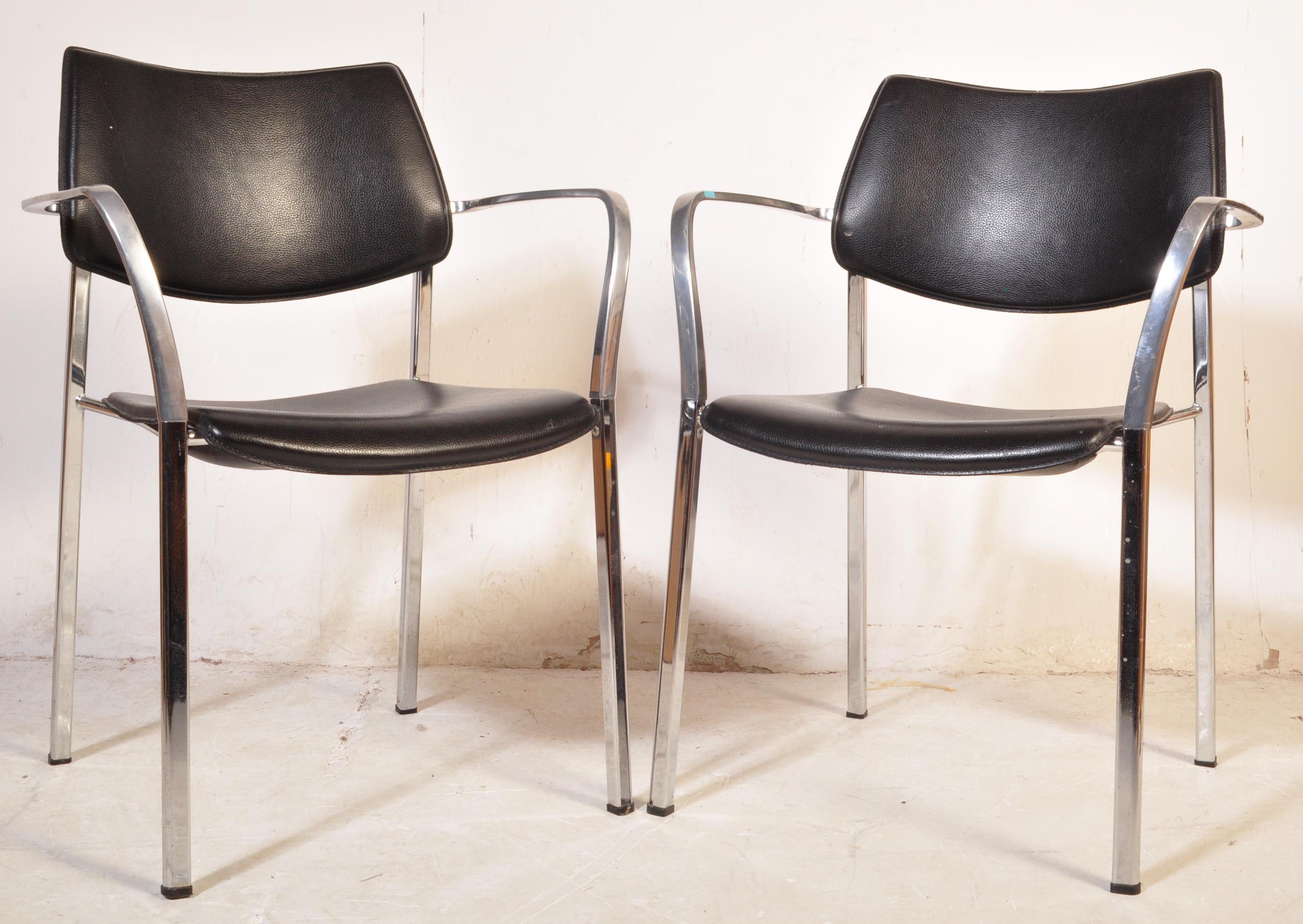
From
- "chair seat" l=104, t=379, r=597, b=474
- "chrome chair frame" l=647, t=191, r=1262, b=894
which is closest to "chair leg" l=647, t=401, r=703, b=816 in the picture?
"chrome chair frame" l=647, t=191, r=1262, b=894

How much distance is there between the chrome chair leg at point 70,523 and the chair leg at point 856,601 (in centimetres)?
95

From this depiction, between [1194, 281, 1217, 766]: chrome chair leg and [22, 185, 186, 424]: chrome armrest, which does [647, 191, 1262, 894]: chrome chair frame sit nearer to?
[1194, 281, 1217, 766]: chrome chair leg

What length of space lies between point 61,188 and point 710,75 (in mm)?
912

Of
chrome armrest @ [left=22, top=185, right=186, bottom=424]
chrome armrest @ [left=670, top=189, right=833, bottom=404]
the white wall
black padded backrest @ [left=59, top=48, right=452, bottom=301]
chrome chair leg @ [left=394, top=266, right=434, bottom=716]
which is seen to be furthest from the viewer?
the white wall

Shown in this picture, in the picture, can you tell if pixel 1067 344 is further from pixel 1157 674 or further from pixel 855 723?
pixel 855 723

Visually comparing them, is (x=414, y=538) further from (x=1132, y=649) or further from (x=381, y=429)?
(x=1132, y=649)

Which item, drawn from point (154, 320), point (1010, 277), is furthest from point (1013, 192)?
point (154, 320)

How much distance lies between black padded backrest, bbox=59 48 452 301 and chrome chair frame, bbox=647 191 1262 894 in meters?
0.41

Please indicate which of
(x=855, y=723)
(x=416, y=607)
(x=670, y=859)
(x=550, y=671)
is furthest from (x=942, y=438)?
(x=550, y=671)

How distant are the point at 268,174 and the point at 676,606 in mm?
746

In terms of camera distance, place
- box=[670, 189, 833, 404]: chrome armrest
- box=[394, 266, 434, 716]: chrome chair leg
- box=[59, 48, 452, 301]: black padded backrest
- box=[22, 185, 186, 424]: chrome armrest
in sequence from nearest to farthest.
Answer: box=[22, 185, 186, 424]: chrome armrest < box=[670, 189, 833, 404]: chrome armrest < box=[59, 48, 452, 301]: black padded backrest < box=[394, 266, 434, 716]: chrome chair leg

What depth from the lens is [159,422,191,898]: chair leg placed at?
948 millimetres

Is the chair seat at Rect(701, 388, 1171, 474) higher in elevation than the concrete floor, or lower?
higher

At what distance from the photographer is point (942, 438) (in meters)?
1.00
